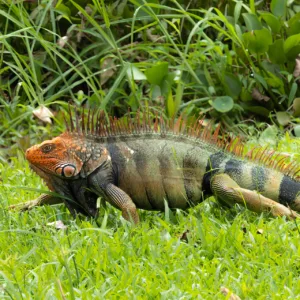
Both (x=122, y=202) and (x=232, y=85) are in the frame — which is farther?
(x=232, y=85)

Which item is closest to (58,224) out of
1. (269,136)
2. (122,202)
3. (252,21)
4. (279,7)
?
(122,202)

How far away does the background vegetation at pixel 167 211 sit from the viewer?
3822 mm

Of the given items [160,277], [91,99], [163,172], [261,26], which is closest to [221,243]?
[160,277]

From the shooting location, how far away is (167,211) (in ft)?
16.1

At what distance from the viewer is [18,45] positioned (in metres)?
9.12

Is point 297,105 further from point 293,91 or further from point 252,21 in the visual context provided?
point 252,21

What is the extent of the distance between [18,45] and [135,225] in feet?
15.9

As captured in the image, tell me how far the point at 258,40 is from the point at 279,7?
1.83 ft

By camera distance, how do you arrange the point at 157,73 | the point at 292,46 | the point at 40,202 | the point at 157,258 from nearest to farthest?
the point at 157,258, the point at 40,202, the point at 157,73, the point at 292,46

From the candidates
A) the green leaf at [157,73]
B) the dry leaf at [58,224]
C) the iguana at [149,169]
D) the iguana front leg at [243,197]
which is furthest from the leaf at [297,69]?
the dry leaf at [58,224]

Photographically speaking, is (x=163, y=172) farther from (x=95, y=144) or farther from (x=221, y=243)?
(x=221, y=243)

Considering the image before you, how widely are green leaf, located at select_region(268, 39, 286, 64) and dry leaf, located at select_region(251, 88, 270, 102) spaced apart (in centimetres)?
35

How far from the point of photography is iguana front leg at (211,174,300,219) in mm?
4801

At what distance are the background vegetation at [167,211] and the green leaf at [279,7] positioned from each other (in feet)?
0.04
